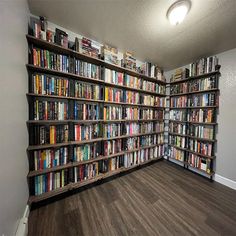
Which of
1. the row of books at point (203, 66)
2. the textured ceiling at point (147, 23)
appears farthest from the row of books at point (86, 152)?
the row of books at point (203, 66)

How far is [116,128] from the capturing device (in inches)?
81.3

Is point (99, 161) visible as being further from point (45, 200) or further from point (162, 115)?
point (162, 115)

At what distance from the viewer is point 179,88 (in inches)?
103

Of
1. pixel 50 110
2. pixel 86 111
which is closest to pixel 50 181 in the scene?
pixel 50 110

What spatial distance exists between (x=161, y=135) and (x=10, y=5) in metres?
3.09

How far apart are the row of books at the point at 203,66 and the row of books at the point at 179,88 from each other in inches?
10.7

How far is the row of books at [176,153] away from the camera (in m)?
2.57

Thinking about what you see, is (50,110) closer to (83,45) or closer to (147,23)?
(83,45)

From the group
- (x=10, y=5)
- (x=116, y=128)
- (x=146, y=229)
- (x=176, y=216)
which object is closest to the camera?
(x=10, y=5)

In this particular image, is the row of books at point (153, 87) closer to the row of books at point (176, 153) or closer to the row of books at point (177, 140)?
the row of books at point (177, 140)

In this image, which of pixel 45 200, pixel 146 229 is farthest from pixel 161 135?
pixel 45 200

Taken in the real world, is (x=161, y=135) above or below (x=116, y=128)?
below

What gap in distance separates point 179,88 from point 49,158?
2.90 metres

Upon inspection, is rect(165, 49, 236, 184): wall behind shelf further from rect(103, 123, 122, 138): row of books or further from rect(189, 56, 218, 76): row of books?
rect(103, 123, 122, 138): row of books
